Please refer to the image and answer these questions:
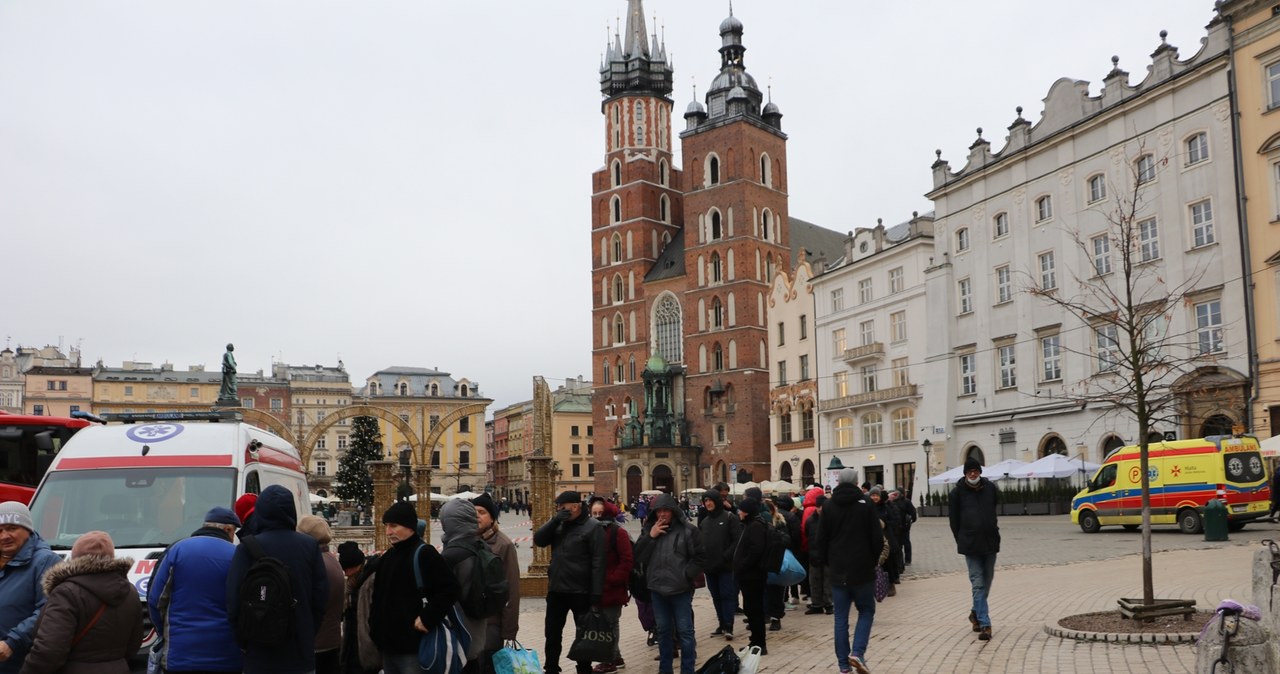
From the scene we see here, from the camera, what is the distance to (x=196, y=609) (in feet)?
20.5

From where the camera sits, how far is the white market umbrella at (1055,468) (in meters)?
34.5

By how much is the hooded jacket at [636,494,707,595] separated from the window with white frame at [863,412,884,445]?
1717 inches

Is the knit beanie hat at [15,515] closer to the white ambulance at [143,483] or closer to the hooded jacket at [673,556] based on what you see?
the white ambulance at [143,483]

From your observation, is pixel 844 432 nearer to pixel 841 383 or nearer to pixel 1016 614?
pixel 841 383

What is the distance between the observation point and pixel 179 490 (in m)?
11.0

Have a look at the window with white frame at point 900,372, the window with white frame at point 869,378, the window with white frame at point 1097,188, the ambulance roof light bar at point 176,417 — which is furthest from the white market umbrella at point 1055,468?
the ambulance roof light bar at point 176,417

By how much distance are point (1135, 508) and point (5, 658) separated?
2621 centimetres

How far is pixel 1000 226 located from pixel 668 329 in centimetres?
3717

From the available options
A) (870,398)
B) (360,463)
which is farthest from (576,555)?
(360,463)

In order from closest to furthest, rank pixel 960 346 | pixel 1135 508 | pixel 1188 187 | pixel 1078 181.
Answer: pixel 1135 508
pixel 1188 187
pixel 1078 181
pixel 960 346

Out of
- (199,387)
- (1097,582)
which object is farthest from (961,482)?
(199,387)

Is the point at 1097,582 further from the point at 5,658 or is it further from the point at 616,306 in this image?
the point at 616,306

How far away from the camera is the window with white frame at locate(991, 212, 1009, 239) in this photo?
42719mm

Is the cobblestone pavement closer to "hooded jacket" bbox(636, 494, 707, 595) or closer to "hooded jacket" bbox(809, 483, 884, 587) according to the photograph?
"hooded jacket" bbox(809, 483, 884, 587)
